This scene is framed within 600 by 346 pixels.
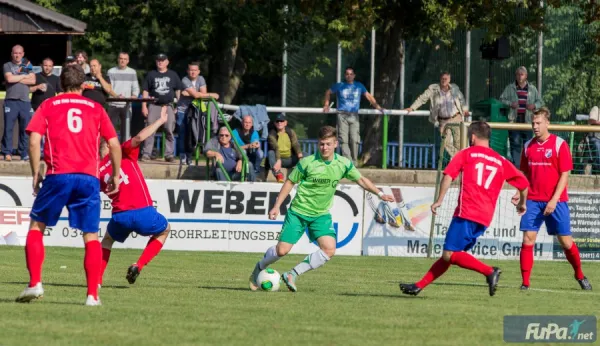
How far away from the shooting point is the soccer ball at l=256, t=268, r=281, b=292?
12734 millimetres

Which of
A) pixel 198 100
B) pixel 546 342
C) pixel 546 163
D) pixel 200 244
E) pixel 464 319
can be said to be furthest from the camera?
pixel 198 100

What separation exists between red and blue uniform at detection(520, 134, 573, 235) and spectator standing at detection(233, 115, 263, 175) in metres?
8.69

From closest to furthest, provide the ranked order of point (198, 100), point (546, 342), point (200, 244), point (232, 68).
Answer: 1. point (546, 342)
2. point (200, 244)
3. point (198, 100)
4. point (232, 68)

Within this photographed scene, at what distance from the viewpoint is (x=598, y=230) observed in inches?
805

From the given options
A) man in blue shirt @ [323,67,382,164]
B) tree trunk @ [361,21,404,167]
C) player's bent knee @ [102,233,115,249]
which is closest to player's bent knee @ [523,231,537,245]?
player's bent knee @ [102,233,115,249]

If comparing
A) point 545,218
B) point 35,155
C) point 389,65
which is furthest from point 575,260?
point 389,65

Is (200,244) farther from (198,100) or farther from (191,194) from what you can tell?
(198,100)

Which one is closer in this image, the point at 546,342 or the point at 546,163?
the point at 546,342

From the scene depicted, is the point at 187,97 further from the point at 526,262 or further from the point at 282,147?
the point at 526,262

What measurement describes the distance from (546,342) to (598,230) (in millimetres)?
12434

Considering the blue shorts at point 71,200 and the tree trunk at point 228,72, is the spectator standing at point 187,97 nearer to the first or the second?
the blue shorts at point 71,200

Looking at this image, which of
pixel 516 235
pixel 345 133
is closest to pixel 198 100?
pixel 345 133

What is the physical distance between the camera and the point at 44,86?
70.2 feet

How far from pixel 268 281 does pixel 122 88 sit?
1061 cm
